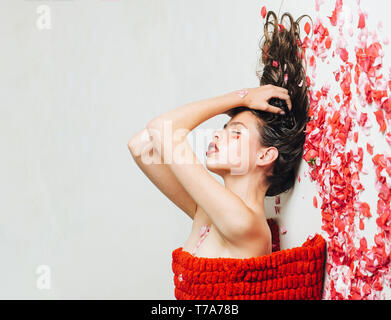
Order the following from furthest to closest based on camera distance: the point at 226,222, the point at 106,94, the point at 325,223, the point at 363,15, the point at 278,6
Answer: the point at 106,94 → the point at 278,6 → the point at 325,223 → the point at 226,222 → the point at 363,15

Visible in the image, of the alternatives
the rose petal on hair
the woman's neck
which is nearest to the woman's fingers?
the woman's neck

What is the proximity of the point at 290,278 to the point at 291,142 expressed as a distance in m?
0.35

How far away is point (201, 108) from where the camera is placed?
1.57 meters

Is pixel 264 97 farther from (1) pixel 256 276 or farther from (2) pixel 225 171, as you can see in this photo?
(1) pixel 256 276

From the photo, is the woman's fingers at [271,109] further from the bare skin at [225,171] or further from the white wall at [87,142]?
the white wall at [87,142]

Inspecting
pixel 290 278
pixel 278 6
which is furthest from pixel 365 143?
pixel 278 6

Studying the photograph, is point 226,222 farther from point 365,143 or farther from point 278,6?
point 278,6

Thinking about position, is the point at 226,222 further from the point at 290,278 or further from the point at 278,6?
the point at 278,6

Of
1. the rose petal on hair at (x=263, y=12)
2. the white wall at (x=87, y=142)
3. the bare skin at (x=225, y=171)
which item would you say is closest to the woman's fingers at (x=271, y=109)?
the bare skin at (x=225, y=171)

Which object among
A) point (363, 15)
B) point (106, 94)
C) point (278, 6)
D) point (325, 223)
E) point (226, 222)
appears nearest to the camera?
point (363, 15)

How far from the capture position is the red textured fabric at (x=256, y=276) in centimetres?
145
